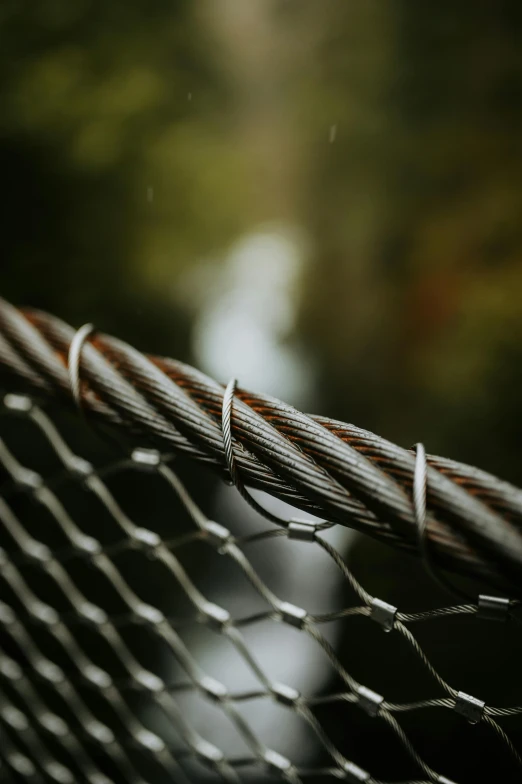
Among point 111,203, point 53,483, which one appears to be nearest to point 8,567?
point 53,483

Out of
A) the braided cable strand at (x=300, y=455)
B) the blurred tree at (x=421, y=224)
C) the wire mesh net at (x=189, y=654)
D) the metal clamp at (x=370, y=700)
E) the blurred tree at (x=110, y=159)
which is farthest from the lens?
the blurred tree at (x=110, y=159)

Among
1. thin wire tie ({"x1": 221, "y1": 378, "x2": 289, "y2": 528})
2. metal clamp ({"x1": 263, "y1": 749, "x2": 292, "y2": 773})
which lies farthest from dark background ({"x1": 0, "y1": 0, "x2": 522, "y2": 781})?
thin wire tie ({"x1": 221, "y1": 378, "x2": 289, "y2": 528})

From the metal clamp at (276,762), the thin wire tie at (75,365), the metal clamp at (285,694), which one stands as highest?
the thin wire tie at (75,365)

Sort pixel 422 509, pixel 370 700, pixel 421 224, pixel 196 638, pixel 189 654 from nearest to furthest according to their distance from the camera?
1. pixel 422 509
2. pixel 370 700
3. pixel 189 654
4. pixel 196 638
5. pixel 421 224

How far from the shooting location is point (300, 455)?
24 cm

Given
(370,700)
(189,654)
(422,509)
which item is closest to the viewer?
(422,509)

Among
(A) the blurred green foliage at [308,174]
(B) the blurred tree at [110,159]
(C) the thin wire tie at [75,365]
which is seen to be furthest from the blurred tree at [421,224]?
(C) the thin wire tie at [75,365]

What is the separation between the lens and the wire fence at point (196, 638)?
0.96ft

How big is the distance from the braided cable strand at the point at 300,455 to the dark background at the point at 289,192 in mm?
906

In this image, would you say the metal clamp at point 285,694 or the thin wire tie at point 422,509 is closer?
the thin wire tie at point 422,509

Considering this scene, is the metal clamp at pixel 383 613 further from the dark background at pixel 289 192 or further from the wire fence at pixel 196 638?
the dark background at pixel 289 192

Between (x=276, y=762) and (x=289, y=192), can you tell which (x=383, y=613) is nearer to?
(x=276, y=762)

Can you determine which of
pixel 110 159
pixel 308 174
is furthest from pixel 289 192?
pixel 110 159

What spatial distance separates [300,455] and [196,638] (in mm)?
777
